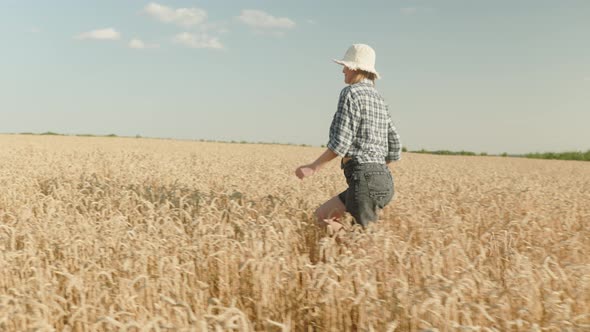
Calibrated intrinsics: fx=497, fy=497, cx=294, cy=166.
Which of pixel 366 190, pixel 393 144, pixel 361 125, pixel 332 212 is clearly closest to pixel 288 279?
pixel 366 190

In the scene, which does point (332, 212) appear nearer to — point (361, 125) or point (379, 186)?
point (379, 186)

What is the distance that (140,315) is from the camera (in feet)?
8.55

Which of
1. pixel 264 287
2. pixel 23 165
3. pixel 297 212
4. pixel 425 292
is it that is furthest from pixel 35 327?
pixel 23 165

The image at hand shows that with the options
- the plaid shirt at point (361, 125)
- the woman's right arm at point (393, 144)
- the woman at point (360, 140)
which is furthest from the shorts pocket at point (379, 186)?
the woman's right arm at point (393, 144)

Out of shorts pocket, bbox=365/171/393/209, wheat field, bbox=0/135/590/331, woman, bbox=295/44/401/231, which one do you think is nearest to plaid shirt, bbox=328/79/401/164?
woman, bbox=295/44/401/231

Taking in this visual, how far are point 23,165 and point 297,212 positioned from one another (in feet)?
26.1

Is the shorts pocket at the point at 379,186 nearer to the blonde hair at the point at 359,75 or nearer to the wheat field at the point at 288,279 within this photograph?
the wheat field at the point at 288,279

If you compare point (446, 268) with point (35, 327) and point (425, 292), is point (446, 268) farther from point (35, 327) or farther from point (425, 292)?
point (35, 327)

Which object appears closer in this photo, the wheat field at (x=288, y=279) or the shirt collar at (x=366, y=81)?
the wheat field at (x=288, y=279)

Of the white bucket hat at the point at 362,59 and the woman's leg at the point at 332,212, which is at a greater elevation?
the white bucket hat at the point at 362,59

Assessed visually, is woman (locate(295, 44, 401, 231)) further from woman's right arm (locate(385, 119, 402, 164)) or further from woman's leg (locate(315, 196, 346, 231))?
woman's right arm (locate(385, 119, 402, 164))

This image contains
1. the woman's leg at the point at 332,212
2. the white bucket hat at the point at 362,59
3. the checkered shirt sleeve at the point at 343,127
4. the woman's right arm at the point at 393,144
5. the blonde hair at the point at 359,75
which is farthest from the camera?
the woman's right arm at the point at 393,144

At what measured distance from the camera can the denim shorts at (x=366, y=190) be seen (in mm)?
4184

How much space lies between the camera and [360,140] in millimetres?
4234
